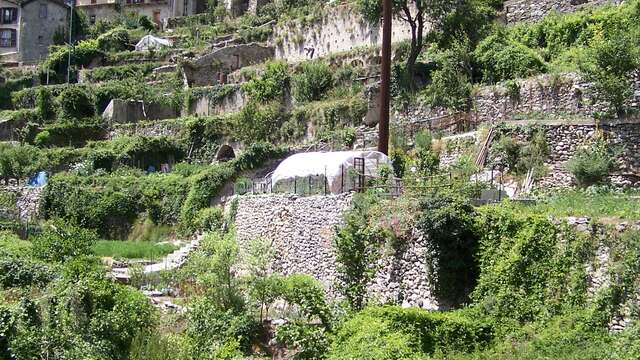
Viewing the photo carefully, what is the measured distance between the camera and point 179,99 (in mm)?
49312

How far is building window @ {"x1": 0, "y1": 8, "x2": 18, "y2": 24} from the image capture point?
2891 inches

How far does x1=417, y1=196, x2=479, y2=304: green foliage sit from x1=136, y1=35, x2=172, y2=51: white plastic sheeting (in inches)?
1834

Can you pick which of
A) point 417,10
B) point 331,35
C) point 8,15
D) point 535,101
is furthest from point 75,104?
point 535,101

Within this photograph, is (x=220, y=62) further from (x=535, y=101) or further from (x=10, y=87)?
(x=535, y=101)

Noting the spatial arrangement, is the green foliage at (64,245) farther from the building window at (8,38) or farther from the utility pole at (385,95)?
the building window at (8,38)

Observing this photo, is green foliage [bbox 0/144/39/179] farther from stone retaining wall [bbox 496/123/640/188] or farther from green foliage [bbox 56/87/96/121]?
stone retaining wall [bbox 496/123/640/188]

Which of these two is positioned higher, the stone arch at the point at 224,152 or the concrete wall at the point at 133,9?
the concrete wall at the point at 133,9

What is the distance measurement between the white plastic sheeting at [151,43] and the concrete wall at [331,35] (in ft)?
42.9

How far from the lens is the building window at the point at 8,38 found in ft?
243

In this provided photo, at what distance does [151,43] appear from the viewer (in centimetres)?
6325

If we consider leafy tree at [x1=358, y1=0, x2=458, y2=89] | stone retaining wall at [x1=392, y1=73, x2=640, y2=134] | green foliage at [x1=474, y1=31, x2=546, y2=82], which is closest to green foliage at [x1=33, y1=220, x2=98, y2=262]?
stone retaining wall at [x1=392, y1=73, x2=640, y2=134]

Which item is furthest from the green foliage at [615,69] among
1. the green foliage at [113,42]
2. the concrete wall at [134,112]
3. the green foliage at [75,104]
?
the green foliage at [113,42]

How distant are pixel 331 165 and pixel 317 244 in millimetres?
3080

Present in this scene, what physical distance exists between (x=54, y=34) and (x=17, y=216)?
122 ft
